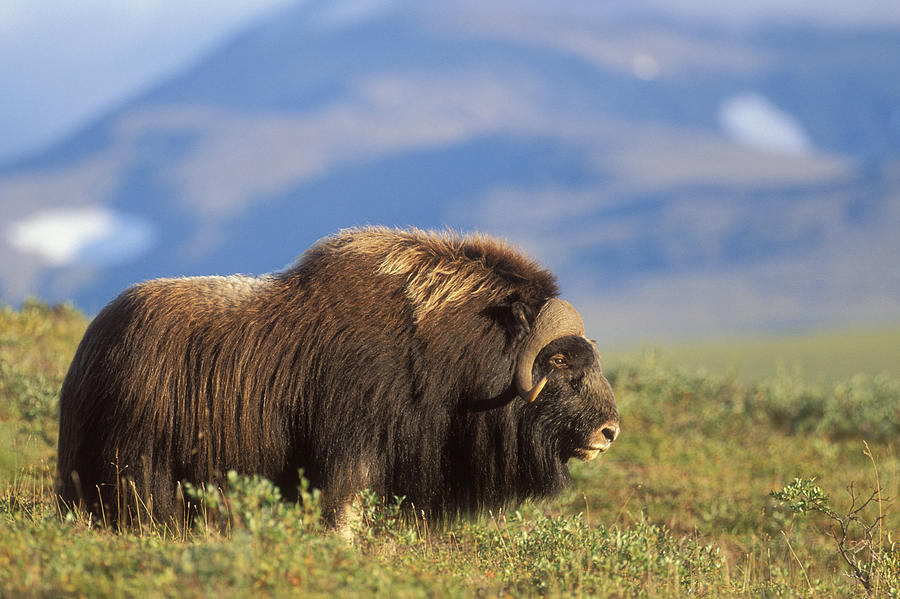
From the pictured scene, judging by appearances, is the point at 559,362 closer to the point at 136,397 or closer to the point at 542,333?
the point at 542,333

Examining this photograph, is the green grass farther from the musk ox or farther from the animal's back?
the animal's back

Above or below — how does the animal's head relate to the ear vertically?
below

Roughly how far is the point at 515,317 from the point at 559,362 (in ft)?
1.02

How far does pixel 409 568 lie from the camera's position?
3.72 meters

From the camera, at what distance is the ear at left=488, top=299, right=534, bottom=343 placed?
4.84m

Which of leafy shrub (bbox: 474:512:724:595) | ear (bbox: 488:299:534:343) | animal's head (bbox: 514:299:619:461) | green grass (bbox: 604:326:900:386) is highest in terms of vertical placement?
ear (bbox: 488:299:534:343)

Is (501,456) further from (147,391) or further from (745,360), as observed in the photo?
(745,360)

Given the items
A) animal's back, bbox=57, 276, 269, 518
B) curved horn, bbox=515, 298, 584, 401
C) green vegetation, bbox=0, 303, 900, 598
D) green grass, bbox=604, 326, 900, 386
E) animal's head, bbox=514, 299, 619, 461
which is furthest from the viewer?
green grass, bbox=604, 326, 900, 386

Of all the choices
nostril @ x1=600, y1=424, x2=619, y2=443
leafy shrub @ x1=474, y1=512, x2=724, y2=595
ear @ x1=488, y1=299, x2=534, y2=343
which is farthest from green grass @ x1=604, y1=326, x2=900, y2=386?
ear @ x1=488, y1=299, x2=534, y2=343

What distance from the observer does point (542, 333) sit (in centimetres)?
481

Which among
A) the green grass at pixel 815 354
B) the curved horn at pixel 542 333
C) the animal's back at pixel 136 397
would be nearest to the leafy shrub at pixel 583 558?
the curved horn at pixel 542 333

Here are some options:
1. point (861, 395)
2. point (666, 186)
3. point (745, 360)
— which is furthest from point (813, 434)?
point (666, 186)

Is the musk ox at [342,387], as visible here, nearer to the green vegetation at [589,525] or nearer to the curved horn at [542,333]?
the curved horn at [542,333]

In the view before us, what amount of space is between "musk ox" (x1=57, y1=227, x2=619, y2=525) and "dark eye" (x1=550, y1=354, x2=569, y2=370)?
0.06ft
